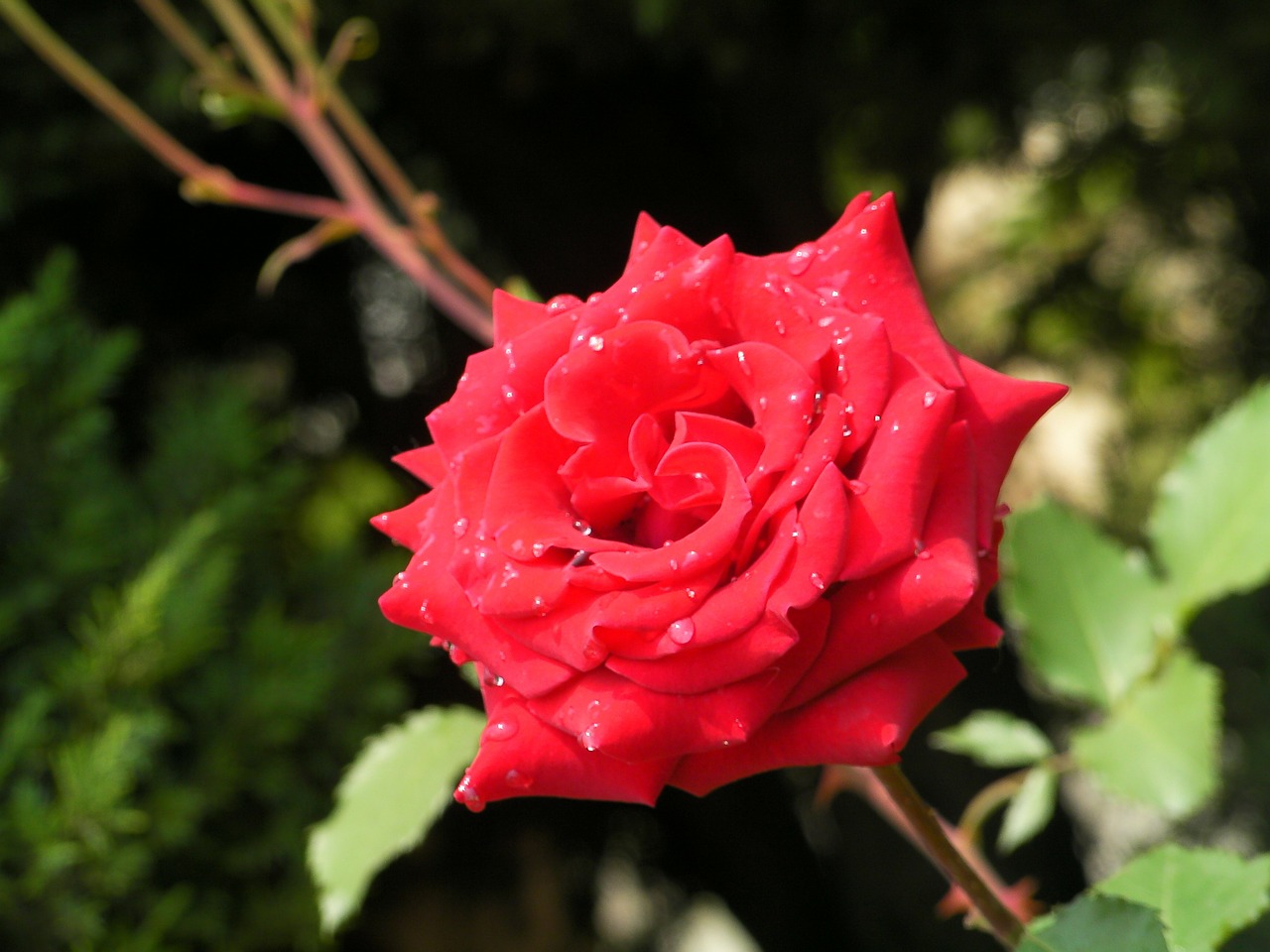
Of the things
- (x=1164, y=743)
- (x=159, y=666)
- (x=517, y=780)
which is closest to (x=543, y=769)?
(x=517, y=780)

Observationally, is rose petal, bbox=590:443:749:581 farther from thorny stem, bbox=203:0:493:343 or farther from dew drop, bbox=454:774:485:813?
thorny stem, bbox=203:0:493:343

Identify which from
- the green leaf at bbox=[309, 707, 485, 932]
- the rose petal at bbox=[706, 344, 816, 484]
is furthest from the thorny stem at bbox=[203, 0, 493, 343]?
the rose petal at bbox=[706, 344, 816, 484]

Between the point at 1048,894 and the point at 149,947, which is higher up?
the point at 149,947

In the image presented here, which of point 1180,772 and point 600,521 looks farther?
point 1180,772

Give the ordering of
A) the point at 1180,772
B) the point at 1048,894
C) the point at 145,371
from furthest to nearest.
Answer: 1. the point at 145,371
2. the point at 1048,894
3. the point at 1180,772

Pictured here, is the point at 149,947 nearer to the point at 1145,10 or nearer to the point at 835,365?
the point at 835,365

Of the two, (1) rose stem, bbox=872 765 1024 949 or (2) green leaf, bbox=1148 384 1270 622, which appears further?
(2) green leaf, bbox=1148 384 1270 622

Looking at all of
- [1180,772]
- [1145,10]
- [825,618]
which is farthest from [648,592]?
[1145,10]
